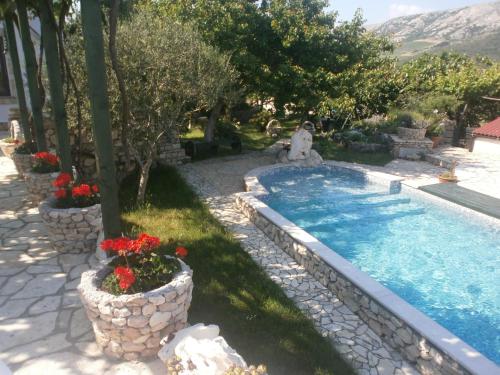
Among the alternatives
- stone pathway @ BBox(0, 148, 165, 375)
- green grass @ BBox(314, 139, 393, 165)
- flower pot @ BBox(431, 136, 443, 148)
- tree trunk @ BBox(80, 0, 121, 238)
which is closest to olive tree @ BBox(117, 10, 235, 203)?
stone pathway @ BBox(0, 148, 165, 375)

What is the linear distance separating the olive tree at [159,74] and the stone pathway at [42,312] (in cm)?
338

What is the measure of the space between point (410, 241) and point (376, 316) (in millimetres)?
5203

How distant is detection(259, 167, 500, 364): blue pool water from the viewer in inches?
299

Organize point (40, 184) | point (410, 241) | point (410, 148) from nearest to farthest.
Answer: point (40, 184), point (410, 241), point (410, 148)

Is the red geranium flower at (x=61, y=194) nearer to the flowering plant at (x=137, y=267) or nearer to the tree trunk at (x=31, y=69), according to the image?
the flowering plant at (x=137, y=267)

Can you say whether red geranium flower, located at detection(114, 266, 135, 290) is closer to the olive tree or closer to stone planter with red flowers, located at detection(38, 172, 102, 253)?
stone planter with red flowers, located at detection(38, 172, 102, 253)

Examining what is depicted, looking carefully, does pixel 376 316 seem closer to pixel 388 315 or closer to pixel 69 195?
pixel 388 315

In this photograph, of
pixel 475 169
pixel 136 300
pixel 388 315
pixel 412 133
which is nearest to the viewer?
pixel 136 300

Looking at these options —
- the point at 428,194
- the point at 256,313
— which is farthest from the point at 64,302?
the point at 428,194

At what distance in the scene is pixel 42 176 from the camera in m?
9.62

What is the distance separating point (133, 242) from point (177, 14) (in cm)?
1215

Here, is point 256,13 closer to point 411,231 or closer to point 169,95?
point 169,95

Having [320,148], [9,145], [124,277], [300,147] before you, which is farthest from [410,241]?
[9,145]

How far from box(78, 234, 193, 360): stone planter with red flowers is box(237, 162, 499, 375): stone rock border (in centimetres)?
312
